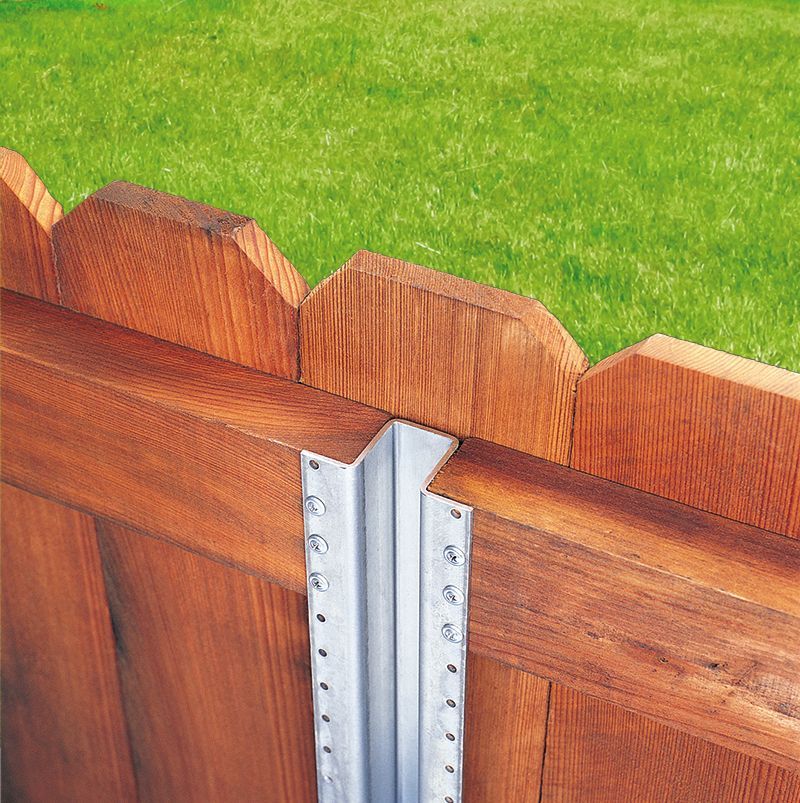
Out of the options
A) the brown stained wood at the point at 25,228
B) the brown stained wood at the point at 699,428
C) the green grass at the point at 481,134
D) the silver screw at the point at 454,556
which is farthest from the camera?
the green grass at the point at 481,134

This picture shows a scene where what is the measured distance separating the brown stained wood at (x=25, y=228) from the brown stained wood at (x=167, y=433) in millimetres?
25

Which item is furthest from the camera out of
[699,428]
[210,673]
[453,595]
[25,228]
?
[210,673]

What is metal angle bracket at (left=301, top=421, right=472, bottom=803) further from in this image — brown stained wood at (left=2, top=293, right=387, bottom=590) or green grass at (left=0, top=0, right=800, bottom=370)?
green grass at (left=0, top=0, right=800, bottom=370)

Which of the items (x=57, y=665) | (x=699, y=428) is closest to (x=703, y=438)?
(x=699, y=428)

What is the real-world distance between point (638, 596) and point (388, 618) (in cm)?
30

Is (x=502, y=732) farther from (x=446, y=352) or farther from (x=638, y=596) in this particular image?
(x=446, y=352)

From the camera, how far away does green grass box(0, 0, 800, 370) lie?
1.33 meters

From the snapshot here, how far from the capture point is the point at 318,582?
1137 mm

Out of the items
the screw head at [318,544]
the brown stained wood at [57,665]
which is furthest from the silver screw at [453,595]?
the brown stained wood at [57,665]

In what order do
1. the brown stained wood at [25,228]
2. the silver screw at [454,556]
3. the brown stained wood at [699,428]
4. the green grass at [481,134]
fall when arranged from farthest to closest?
the green grass at [481,134], the brown stained wood at [25,228], the silver screw at [454,556], the brown stained wood at [699,428]

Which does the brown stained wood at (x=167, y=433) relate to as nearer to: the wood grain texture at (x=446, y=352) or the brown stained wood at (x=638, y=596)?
the wood grain texture at (x=446, y=352)

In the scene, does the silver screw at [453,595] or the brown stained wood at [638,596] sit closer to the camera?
the brown stained wood at [638,596]


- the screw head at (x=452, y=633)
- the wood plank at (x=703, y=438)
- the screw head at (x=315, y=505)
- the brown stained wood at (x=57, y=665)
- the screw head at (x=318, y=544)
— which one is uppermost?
the wood plank at (x=703, y=438)

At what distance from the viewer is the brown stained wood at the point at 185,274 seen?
3.53 ft
